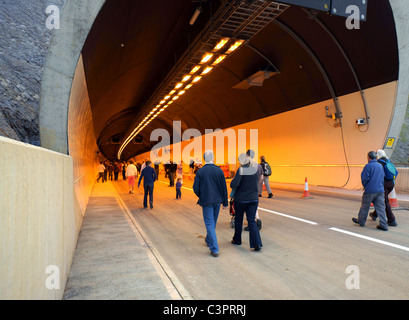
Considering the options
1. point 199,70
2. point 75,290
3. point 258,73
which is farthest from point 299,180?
point 75,290

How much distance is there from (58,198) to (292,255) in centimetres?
400

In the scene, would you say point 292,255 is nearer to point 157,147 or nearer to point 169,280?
point 169,280

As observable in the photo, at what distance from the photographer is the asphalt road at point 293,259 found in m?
4.02

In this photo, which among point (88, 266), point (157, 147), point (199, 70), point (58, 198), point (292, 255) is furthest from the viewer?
point (157, 147)

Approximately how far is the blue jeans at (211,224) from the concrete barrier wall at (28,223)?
2.64 meters

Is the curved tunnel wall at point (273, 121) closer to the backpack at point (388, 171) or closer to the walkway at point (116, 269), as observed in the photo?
the walkway at point (116, 269)

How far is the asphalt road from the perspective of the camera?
4.02 meters

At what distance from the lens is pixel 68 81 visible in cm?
660

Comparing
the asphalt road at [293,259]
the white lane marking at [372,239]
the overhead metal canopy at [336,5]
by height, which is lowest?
the asphalt road at [293,259]

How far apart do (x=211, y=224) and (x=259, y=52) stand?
13.4m

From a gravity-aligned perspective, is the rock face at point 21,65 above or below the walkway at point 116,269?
above

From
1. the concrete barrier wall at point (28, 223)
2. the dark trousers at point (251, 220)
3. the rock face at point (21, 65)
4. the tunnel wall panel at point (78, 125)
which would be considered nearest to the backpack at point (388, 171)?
the dark trousers at point (251, 220)

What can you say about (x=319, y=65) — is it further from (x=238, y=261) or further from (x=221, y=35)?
(x=238, y=261)

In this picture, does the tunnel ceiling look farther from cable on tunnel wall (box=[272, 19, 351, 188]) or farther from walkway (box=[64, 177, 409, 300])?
walkway (box=[64, 177, 409, 300])
